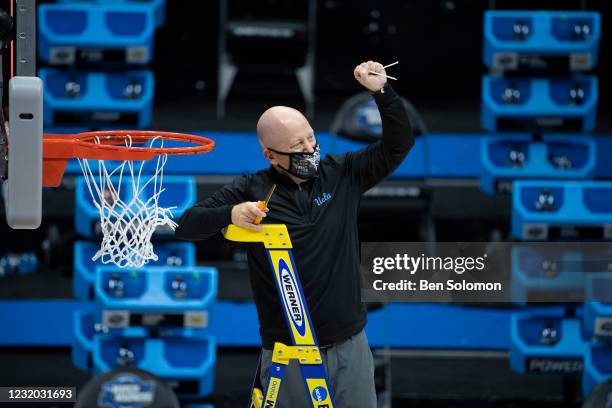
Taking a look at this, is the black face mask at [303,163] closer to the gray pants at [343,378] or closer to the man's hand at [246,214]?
the man's hand at [246,214]

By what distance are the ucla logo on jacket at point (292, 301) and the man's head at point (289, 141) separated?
0.40 metres

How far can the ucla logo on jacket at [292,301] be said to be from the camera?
4.95 m

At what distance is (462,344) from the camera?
8.20 metres

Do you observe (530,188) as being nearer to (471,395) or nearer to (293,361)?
(471,395)

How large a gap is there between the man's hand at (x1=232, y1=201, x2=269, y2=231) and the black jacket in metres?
0.06

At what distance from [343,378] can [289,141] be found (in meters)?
0.93

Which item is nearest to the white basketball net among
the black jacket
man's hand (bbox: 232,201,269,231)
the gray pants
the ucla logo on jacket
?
the black jacket

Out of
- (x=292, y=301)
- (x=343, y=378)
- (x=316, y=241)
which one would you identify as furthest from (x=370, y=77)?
(x=343, y=378)

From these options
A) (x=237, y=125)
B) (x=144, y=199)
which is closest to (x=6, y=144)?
(x=144, y=199)

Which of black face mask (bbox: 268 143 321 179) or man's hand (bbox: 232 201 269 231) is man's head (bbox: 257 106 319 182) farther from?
man's hand (bbox: 232 201 269 231)

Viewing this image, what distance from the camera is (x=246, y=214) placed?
4.85m

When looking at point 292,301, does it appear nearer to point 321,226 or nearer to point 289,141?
point 321,226

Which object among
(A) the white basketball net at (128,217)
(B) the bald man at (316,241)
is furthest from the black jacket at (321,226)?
(A) the white basketball net at (128,217)

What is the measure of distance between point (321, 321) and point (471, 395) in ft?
9.45
